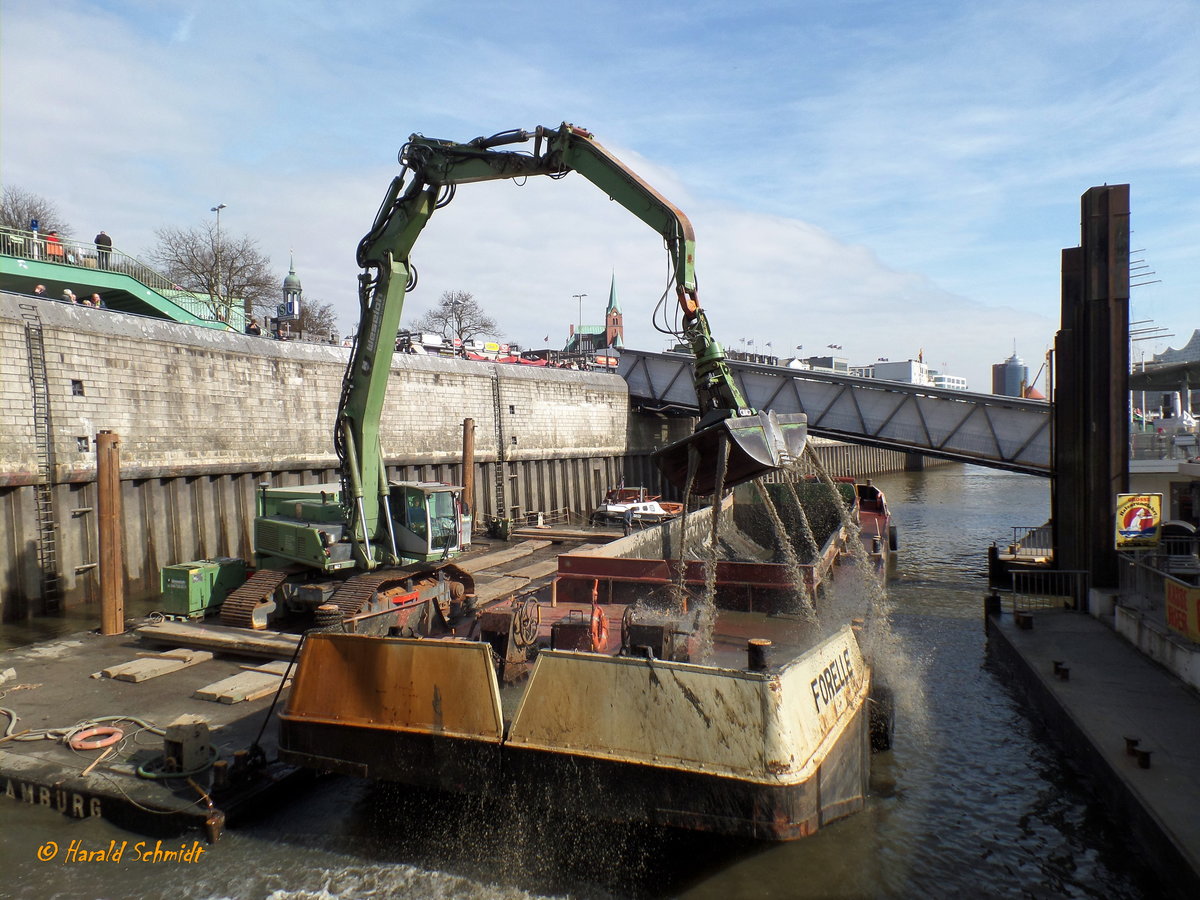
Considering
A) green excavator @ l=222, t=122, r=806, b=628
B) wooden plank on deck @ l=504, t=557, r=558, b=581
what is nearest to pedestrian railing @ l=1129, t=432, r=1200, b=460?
wooden plank on deck @ l=504, t=557, r=558, b=581

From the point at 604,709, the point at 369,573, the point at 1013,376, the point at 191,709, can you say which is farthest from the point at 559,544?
the point at 1013,376

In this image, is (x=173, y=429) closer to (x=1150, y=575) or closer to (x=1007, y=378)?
(x=1150, y=575)

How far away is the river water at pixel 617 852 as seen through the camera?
5.82 m

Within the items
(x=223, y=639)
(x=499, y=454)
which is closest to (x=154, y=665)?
(x=223, y=639)

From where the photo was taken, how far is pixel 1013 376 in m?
141

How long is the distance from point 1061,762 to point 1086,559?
21.3ft

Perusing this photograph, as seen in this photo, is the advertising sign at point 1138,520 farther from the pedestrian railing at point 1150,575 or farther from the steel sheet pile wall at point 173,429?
the steel sheet pile wall at point 173,429

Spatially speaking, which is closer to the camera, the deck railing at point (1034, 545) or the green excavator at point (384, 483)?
the green excavator at point (384, 483)

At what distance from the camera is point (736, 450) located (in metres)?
7.60

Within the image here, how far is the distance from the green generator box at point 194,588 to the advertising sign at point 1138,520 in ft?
52.6

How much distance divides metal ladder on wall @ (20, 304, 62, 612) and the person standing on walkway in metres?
14.8

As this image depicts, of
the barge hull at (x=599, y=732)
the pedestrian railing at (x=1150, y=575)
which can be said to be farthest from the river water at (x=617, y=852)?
the pedestrian railing at (x=1150, y=575)

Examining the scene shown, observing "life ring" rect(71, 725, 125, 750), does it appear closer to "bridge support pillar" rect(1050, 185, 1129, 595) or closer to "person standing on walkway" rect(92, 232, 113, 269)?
"bridge support pillar" rect(1050, 185, 1129, 595)

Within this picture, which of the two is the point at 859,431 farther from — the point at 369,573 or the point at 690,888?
the point at 690,888
